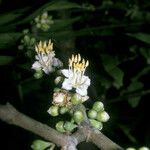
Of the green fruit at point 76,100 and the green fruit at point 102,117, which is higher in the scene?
the green fruit at point 76,100

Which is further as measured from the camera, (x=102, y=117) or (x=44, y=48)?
(x=44, y=48)

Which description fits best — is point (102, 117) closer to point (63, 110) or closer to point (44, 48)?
point (63, 110)

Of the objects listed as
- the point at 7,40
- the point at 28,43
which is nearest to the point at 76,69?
the point at 28,43

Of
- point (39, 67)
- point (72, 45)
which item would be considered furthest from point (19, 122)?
point (72, 45)

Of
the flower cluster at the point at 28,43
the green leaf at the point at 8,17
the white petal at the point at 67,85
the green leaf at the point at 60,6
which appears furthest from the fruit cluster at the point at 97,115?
the green leaf at the point at 8,17

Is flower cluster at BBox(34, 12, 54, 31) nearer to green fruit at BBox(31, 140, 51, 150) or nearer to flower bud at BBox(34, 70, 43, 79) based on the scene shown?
flower bud at BBox(34, 70, 43, 79)

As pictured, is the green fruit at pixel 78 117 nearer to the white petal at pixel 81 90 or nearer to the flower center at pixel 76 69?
the white petal at pixel 81 90

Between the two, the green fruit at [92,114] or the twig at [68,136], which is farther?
the green fruit at [92,114]

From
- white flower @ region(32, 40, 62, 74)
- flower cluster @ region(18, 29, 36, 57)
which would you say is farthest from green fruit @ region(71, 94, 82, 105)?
flower cluster @ region(18, 29, 36, 57)
